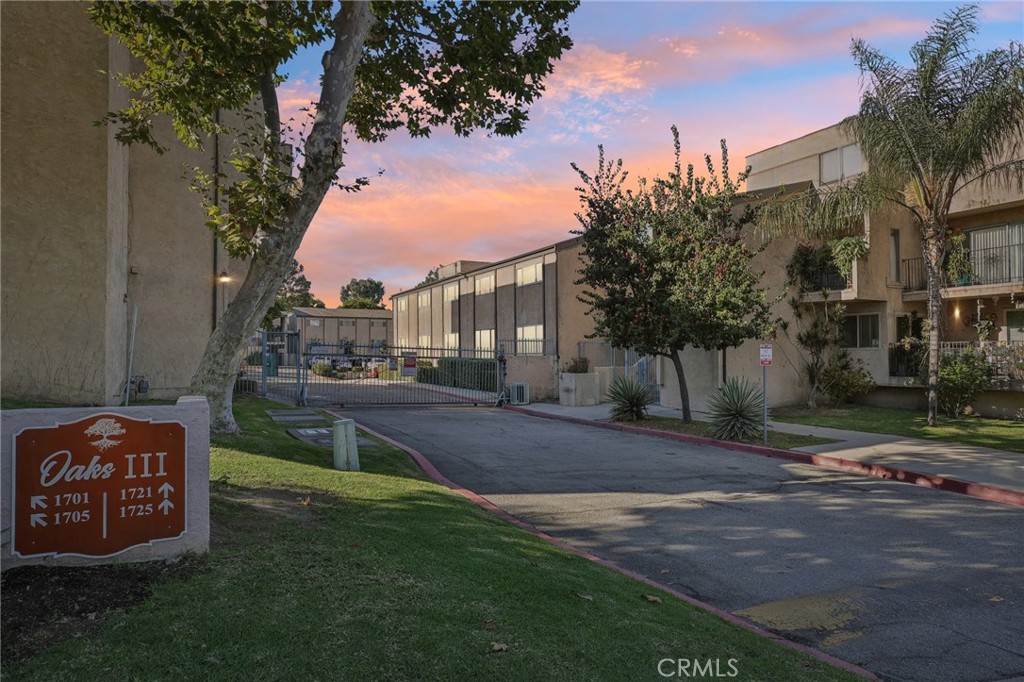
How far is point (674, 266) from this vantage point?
1809 cm

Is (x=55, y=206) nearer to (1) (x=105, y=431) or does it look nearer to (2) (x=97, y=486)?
(1) (x=105, y=431)

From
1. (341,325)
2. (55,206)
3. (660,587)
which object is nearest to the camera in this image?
(660,587)

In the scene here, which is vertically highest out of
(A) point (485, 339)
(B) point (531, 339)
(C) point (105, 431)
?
(A) point (485, 339)

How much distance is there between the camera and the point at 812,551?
7289mm

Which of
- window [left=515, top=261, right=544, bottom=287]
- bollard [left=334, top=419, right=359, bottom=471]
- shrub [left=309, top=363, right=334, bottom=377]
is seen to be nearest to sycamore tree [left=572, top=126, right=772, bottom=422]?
bollard [left=334, top=419, right=359, bottom=471]

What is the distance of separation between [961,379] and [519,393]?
15.6 metres

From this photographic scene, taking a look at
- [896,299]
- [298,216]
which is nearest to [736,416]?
[896,299]

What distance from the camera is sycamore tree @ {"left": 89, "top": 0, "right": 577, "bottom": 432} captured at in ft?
29.8

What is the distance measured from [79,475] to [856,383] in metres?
23.1

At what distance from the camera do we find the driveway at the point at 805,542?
515 centimetres

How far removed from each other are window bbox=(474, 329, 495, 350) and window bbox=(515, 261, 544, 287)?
17.9 ft

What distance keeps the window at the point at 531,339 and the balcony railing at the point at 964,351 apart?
14.7 meters

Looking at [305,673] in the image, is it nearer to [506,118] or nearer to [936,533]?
[936,533]

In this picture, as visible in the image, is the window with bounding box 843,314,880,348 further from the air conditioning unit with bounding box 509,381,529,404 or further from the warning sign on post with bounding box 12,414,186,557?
the warning sign on post with bounding box 12,414,186,557
